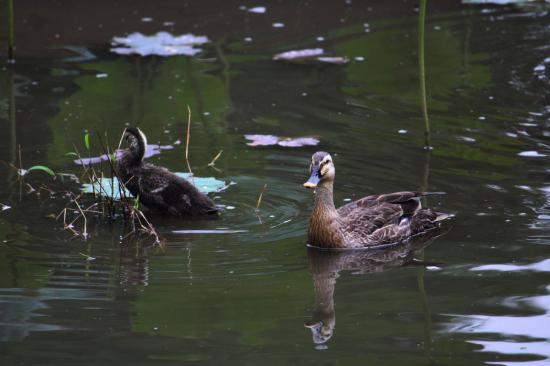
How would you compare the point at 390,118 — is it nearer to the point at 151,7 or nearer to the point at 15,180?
the point at 15,180

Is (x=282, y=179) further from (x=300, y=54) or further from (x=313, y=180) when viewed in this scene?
(x=300, y=54)

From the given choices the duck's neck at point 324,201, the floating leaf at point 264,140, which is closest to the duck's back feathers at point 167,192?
the duck's neck at point 324,201

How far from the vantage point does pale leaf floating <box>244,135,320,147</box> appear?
10.3 metres

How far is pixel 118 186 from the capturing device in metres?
8.76

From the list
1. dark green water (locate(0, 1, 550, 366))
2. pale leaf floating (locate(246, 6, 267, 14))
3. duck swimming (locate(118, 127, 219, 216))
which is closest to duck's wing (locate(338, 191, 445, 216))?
dark green water (locate(0, 1, 550, 366))

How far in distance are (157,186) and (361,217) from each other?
5.82ft

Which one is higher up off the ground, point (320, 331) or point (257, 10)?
point (257, 10)

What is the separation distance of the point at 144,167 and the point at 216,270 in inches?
81.2

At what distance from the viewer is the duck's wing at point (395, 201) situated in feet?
27.8

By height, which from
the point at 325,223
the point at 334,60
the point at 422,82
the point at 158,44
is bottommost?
the point at 325,223

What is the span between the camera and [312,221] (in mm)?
8133

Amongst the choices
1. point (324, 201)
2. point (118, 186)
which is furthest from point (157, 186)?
point (324, 201)

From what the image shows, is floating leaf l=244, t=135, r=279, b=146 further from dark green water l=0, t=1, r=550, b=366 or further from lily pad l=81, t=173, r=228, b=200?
lily pad l=81, t=173, r=228, b=200

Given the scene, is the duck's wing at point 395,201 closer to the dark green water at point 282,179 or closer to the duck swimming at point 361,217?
the duck swimming at point 361,217
